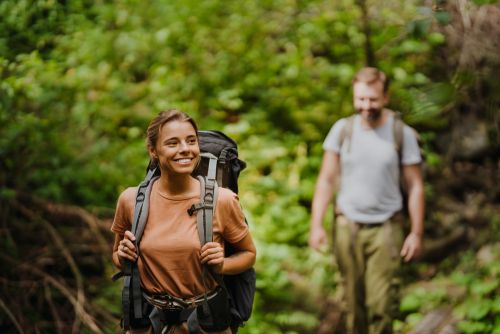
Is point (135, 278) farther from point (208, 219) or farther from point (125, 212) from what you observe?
point (208, 219)

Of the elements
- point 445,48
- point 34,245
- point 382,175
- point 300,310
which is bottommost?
point 300,310

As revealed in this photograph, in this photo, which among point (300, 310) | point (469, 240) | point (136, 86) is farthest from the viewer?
point (136, 86)

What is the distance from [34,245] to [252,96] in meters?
4.57

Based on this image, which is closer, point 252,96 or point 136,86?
point 136,86

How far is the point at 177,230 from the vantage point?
3219mm

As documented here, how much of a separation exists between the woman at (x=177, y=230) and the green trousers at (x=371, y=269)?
7.74 ft

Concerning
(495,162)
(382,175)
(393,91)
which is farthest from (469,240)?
(382,175)

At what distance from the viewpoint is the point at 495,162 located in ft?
30.3

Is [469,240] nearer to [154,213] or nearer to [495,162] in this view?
[495,162]

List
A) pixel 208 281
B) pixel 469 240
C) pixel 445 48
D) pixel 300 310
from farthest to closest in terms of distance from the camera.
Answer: pixel 445 48, pixel 469 240, pixel 300 310, pixel 208 281

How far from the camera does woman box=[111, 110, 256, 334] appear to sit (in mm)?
3186

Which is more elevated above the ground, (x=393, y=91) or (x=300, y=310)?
(x=393, y=91)

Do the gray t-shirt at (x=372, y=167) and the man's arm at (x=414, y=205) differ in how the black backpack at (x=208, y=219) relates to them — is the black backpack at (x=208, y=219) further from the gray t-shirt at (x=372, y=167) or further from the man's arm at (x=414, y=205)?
the man's arm at (x=414, y=205)

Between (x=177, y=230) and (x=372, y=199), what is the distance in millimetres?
2597
